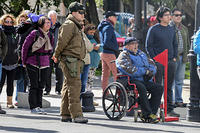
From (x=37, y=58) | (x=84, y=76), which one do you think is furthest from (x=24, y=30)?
(x=84, y=76)

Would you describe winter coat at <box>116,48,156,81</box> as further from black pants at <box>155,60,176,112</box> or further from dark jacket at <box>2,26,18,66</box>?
dark jacket at <box>2,26,18,66</box>

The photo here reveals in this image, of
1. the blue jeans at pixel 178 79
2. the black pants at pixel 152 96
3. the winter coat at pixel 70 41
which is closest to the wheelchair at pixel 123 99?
the black pants at pixel 152 96

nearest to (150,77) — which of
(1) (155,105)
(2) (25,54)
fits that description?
→ (1) (155,105)

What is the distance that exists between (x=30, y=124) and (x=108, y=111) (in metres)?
1.90

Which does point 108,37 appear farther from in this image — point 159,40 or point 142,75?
point 142,75

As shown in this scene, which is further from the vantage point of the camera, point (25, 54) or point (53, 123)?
point (25, 54)

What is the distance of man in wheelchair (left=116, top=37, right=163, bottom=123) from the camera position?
10438 mm

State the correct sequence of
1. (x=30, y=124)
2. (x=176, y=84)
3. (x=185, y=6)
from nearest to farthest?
(x=30, y=124) → (x=176, y=84) → (x=185, y=6)

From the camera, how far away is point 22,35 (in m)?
12.0

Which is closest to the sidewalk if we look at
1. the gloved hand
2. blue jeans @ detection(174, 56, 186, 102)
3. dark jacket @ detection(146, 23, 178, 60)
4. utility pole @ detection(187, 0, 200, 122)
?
utility pole @ detection(187, 0, 200, 122)

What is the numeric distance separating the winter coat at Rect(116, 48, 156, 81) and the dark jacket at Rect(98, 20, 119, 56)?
2196 millimetres

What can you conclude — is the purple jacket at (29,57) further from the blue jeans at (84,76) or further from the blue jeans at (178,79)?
the blue jeans at (178,79)

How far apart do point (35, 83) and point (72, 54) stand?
1605 millimetres

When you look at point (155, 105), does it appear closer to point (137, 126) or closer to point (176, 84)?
point (137, 126)
